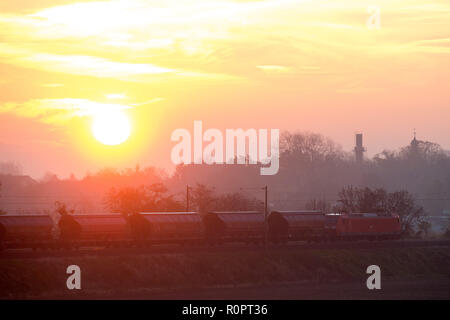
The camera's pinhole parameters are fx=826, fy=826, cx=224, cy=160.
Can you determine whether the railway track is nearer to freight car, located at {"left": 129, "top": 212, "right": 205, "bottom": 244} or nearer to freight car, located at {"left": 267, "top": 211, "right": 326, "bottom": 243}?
freight car, located at {"left": 129, "top": 212, "right": 205, "bottom": 244}

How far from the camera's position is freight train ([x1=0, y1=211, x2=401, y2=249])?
78938 millimetres

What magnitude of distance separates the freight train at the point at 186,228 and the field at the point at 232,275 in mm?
6317

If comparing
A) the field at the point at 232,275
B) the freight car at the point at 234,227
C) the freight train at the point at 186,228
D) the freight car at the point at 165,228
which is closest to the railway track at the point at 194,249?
the field at the point at 232,275

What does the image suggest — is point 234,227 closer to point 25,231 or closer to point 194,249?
point 194,249

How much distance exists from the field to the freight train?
20.7 feet

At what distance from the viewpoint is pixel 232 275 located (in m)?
74.8

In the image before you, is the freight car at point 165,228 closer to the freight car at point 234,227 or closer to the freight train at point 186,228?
the freight train at point 186,228

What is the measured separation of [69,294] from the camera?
63.2 m

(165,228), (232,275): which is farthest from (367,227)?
(232,275)

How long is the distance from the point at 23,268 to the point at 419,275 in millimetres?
42270

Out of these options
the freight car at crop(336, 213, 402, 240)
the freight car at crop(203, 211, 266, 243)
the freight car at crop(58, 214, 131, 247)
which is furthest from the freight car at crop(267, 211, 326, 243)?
the freight car at crop(58, 214, 131, 247)

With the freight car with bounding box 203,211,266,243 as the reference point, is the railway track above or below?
below

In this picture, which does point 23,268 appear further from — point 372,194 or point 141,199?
point 372,194
